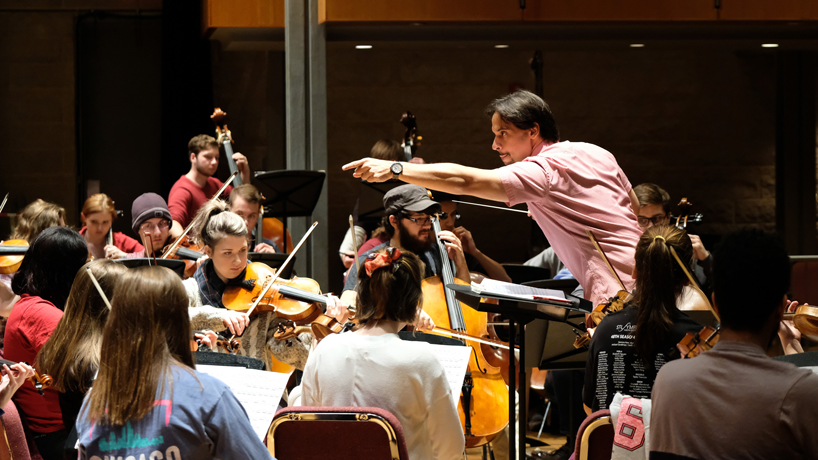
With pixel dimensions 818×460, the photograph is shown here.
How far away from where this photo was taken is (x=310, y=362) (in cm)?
204

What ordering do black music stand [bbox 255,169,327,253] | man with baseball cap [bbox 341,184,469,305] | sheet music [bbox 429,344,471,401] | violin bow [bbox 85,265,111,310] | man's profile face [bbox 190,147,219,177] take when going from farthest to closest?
man's profile face [bbox 190,147,219,177] < black music stand [bbox 255,169,327,253] < man with baseball cap [bbox 341,184,469,305] < sheet music [bbox 429,344,471,401] < violin bow [bbox 85,265,111,310]

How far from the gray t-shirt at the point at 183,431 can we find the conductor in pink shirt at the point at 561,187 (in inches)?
38.2

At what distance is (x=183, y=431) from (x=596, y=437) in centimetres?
86

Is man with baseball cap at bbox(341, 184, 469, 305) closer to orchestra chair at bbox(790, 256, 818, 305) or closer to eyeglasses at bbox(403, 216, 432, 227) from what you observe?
eyeglasses at bbox(403, 216, 432, 227)

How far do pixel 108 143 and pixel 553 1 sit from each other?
381 cm

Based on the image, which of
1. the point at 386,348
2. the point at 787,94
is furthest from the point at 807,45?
the point at 386,348

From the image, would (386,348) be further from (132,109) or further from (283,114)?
(132,109)

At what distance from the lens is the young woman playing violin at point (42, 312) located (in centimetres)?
228

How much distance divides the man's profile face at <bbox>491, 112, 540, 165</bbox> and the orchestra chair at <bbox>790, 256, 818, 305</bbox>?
2.50 metres

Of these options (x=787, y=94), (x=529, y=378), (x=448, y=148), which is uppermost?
(x=787, y=94)

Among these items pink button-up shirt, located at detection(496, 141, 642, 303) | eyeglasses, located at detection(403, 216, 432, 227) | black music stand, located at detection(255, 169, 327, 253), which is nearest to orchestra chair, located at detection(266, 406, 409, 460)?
pink button-up shirt, located at detection(496, 141, 642, 303)

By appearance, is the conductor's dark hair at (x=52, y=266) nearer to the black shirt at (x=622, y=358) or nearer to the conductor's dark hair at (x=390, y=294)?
the conductor's dark hair at (x=390, y=294)

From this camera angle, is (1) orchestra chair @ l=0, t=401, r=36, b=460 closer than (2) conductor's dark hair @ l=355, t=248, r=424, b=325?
Yes

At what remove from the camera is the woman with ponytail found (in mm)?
2143
